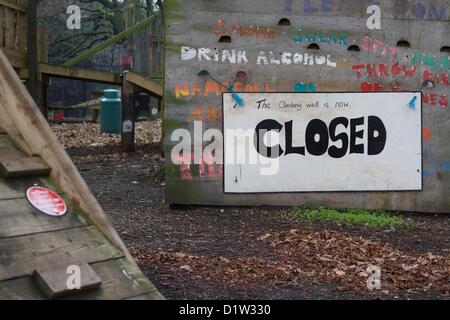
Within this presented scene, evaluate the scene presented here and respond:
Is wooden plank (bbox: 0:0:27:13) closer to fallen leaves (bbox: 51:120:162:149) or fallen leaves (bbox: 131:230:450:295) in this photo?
fallen leaves (bbox: 51:120:162:149)

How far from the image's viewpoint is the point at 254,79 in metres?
7.88

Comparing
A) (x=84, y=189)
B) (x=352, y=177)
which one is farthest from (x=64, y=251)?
(x=352, y=177)

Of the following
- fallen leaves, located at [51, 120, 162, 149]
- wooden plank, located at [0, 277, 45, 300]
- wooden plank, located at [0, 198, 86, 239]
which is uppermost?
fallen leaves, located at [51, 120, 162, 149]

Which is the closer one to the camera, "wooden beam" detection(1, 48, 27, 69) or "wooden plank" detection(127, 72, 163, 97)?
"wooden beam" detection(1, 48, 27, 69)

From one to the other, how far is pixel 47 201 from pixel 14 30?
27.6 feet

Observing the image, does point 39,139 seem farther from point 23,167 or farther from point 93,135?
point 93,135

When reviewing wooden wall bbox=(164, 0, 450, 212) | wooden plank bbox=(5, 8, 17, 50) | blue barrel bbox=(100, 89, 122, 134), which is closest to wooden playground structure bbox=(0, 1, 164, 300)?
wooden wall bbox=(164, 0, 450, 212)

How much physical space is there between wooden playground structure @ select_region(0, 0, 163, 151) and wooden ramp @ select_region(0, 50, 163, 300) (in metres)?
6.67

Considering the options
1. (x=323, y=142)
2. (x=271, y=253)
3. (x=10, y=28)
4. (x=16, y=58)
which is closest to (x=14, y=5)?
(x=10, y=28)

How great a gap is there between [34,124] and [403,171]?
5.12 meters

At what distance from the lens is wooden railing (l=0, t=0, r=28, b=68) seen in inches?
431

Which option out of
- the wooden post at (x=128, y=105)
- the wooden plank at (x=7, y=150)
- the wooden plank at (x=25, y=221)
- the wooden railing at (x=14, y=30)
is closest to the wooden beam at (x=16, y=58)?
the wooden railing at (x=14, y=30)

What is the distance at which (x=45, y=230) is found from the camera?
3564 mm

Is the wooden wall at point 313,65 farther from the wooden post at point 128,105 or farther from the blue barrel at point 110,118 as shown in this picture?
the blue barrel at point 110,118
